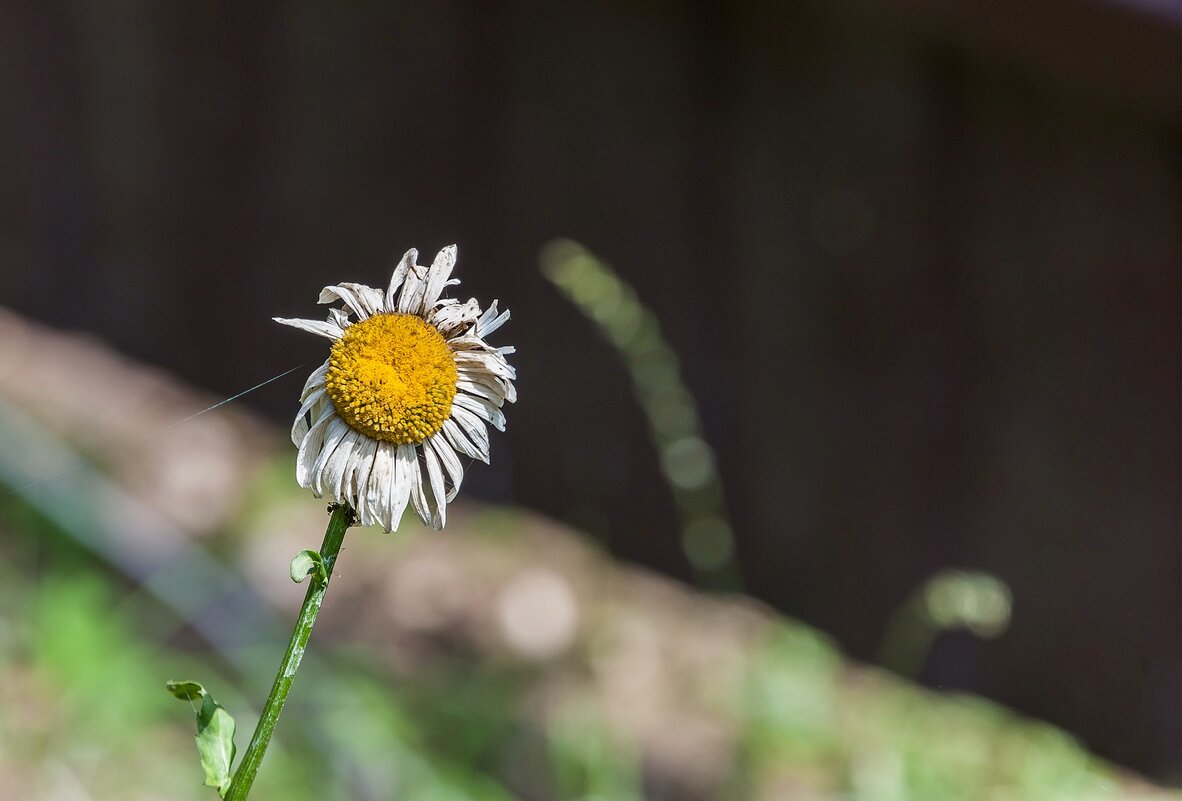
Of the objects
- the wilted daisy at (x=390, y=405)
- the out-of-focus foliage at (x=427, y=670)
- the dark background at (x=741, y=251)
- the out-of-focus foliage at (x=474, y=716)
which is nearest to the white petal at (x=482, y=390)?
the wilted daisy at (x=390, y=405)

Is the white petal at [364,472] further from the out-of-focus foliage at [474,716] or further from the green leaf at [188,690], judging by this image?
the out-of-focus foliage at [474,716]

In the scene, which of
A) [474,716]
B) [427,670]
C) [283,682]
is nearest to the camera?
[283,682]

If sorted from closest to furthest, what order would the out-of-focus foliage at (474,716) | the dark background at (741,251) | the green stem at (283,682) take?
1. the green stem at (283,682)
2. the out-of-focus foliage at (474,716)
3. the dark background at (741,251)

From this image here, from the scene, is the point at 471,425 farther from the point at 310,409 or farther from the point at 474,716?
the point at 474,716

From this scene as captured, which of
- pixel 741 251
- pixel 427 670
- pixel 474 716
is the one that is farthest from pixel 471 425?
pixel 741 251

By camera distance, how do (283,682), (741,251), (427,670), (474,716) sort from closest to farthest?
(283,682)
(474,716)
(427,670)
(741,251)

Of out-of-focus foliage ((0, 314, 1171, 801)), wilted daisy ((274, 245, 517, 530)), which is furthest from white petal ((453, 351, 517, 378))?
out-of-focus foliage ((0, 314, 1171, 801))

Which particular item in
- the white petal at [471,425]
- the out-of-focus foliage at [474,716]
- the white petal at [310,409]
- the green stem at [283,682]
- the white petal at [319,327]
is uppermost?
the white petal at [319,327]
